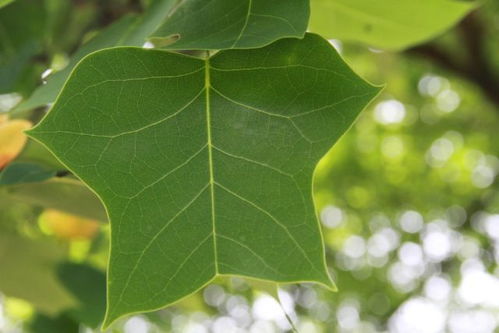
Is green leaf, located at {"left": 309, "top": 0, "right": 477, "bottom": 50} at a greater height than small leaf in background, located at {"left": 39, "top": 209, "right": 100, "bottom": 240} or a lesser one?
greater

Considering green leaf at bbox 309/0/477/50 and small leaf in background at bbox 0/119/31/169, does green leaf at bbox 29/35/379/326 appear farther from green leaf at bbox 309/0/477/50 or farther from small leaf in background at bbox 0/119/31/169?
green leaf at bbox 309/0/477/50

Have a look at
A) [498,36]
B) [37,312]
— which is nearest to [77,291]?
[37,312]

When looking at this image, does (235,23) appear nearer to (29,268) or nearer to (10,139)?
(10,139)

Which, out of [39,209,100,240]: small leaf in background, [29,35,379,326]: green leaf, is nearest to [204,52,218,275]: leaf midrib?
[29,35,379,326]: green leaf

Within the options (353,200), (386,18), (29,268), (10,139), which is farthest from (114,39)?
(353,200)

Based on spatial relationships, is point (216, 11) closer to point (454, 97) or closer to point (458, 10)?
point (458, 10)

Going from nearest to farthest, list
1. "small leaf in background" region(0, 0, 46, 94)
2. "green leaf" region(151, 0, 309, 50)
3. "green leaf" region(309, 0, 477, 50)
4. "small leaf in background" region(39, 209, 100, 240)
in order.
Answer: "green leaf" region(151, 0, 309, 50) → "green leaf" region(309, 0, 477, 50) → "small leaf in background" region(0, 0, 46, 94) → "small leaf in background" region(39, 209, 100, 240)

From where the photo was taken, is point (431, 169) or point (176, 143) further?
point (431, 169)
